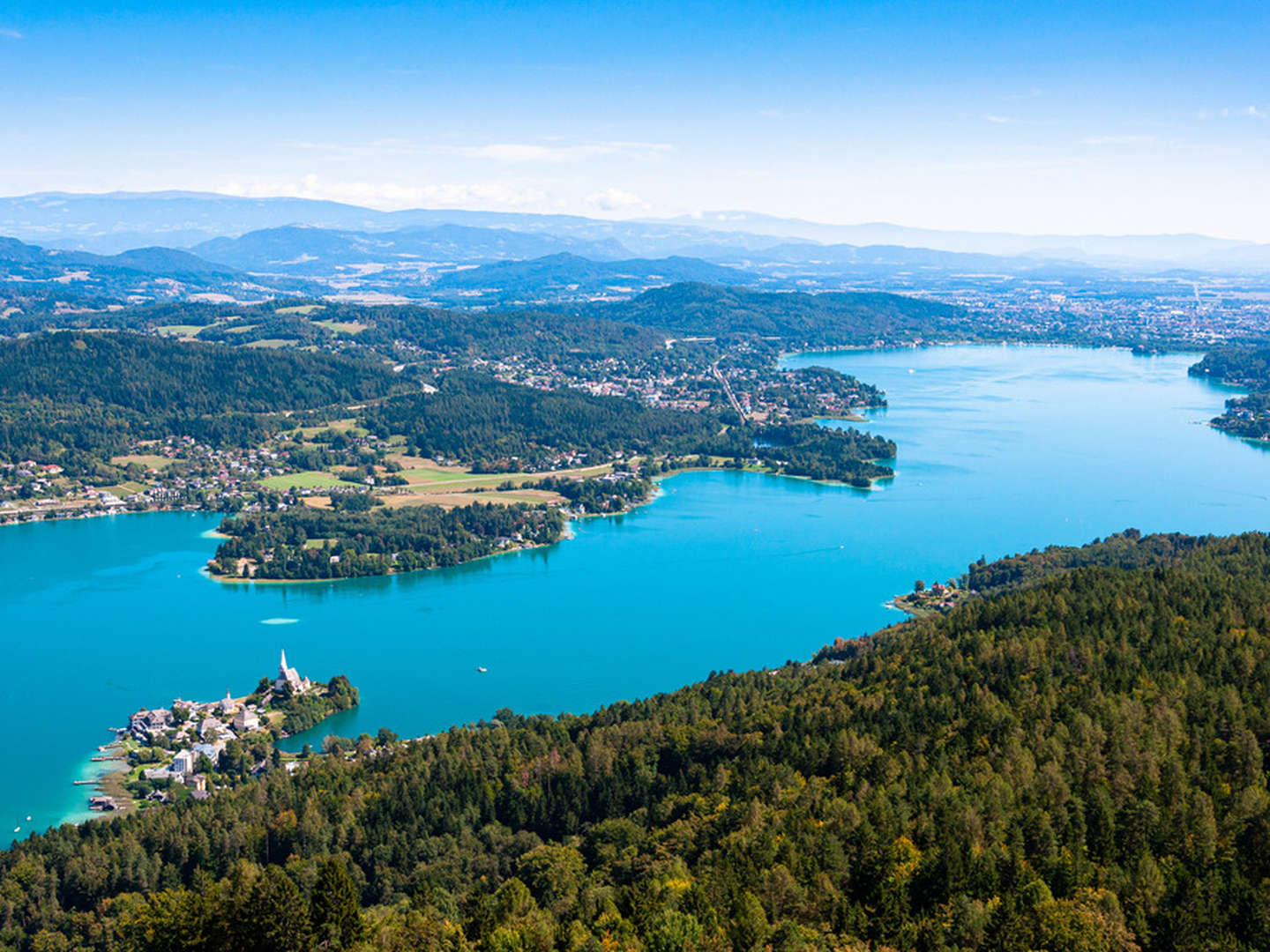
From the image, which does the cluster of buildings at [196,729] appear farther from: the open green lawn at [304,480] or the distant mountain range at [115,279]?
the distant mountain range at [115,279]

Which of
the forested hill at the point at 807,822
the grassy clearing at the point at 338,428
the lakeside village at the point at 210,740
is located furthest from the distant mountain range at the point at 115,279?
the forested hill at the point at 807,822

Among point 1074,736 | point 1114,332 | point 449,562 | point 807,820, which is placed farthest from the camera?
point 1114,332

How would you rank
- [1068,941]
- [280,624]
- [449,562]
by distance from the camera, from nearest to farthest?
[1068,941] < [280,624] < [449,562]

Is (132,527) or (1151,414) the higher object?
(1151,414)

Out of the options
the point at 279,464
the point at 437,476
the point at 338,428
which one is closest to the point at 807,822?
the point at 437,476

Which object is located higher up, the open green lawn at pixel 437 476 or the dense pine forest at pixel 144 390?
the dense pine forest at pixel 144 390

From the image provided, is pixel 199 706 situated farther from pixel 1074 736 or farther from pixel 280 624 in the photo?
pixel 1074 736

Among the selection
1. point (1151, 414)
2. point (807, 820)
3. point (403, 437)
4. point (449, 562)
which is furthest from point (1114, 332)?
point (807, 820)
